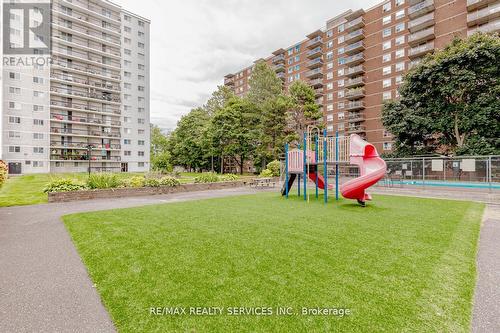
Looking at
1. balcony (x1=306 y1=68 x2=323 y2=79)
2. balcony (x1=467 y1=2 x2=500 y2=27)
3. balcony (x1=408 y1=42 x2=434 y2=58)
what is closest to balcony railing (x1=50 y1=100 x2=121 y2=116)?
balcony (x1=306 y1=68 x2=323 y2=79)

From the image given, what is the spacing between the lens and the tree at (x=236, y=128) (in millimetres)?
42188

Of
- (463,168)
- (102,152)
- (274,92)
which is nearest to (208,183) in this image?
(463,168)

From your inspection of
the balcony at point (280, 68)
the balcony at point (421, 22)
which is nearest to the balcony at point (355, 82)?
the balcony at point (421, 22)

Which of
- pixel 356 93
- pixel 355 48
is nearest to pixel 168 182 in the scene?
pixel 356 93

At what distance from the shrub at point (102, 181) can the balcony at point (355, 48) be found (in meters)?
55.8

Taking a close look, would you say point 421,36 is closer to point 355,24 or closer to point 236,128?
point 355,24

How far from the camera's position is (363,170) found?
1175 centimetres

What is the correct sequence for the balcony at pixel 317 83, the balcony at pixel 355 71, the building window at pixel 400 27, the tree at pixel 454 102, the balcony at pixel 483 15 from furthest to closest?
1. the balcony at pixel 317 83
2. the balcony at pixel 355 71
3. the building window at pixel 400 27
4. the balcony at pixel 483 15
5. the tree at pixel 454 102

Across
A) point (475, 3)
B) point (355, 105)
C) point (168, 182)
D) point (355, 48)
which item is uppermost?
point (355, 48)

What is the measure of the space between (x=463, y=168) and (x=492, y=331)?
1966 cm

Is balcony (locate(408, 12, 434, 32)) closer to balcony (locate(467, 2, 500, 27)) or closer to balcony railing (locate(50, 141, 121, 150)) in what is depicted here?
balcony (locate(467, 2, 500, 27))

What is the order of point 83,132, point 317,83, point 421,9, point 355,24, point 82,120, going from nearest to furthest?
point 421,9, point 82,120, point 83,132, point 355,24, point 317,83

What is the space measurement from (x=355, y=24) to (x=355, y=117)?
2035 centimetres

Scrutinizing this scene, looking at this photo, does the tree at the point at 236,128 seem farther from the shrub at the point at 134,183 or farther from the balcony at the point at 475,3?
the balcony at the point at 475,3
